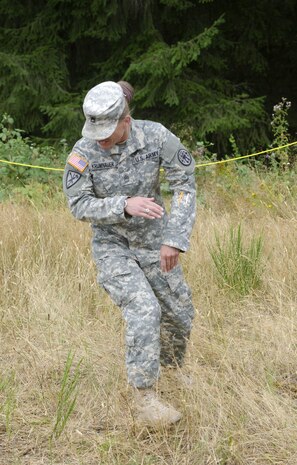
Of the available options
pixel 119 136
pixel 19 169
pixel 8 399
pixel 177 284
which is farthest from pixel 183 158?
pixel 19 169

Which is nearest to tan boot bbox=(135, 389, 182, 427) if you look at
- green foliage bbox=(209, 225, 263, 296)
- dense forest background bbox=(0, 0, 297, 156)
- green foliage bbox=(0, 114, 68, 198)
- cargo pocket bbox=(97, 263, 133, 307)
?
cargo pocket bbox=(97, 263, 133, 307)

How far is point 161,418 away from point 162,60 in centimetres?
767

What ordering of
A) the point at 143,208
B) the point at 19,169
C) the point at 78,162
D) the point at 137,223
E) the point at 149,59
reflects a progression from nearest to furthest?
the point at 143,208 → the point at 78,162 → the point at 137,223 → the point at 19,169 → the point at 149,59

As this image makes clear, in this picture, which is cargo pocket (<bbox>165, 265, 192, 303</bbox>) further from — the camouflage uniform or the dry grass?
the dry grass

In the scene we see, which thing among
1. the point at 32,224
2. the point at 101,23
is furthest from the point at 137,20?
the point at 32,224

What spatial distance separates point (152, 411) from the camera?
11.0ft

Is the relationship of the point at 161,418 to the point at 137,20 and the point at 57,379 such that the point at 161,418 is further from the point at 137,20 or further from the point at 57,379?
the point at 137,20

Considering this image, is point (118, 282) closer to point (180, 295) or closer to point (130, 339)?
point (130, 339)

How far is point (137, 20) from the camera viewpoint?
1153 centimetres

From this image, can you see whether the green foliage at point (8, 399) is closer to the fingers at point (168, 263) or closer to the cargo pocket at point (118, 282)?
the cargo pocket at point (118, 282)

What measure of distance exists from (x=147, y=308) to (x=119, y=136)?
0.72 m

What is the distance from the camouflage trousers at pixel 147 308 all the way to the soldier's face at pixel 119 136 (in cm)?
49

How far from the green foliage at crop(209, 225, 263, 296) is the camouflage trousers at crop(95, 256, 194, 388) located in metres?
1.24

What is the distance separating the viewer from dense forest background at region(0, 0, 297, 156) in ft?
35.4
